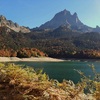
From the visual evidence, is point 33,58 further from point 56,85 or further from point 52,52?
point 56,85

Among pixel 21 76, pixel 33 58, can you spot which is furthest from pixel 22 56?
pixel 21 76

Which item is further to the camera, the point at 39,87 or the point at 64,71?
the point at 64,71

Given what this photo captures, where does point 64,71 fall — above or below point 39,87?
below

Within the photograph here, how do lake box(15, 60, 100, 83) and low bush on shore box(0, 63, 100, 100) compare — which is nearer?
low bush on shore box(0, 63, 100, 100)

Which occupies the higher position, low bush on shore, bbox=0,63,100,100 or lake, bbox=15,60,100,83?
low bush on shore, bbox=0,63,100,100

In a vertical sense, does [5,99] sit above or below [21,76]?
below

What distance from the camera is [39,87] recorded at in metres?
3.79

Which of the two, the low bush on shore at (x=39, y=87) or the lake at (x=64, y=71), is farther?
the lake at (x=64, y=71)

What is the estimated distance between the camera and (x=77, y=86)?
3848 mm

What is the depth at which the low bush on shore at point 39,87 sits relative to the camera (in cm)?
368

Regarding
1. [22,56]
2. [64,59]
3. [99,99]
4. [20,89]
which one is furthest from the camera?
[64,59]

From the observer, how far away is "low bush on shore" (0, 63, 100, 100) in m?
3.68

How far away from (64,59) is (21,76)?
179035 mm

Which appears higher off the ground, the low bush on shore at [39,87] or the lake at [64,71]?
the low bush on shore at [39,87]
